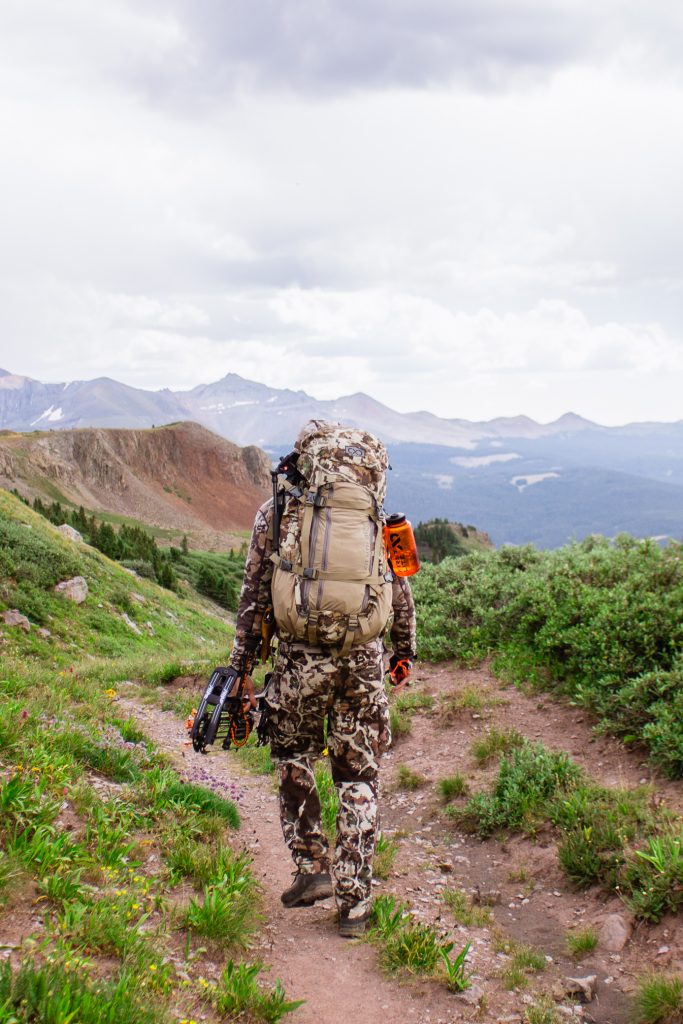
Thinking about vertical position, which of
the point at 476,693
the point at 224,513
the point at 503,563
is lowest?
the point at 224,513

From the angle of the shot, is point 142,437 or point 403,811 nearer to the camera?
point 403,811

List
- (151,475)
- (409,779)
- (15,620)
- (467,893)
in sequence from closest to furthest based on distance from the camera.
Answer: (467,893)
(409,779)
(15,620)
(151,475)

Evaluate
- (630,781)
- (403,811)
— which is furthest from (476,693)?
(630,781)

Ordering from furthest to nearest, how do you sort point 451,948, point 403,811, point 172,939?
point 403,811 < point 451,948 < point 172,939

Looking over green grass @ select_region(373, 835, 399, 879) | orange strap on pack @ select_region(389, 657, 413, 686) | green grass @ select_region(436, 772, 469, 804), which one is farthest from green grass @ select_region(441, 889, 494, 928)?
orange strap on pack @ select_region(389, 657, 413, 686)

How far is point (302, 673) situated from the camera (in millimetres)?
4461

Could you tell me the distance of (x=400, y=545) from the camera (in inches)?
185

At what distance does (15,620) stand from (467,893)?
11904 mm

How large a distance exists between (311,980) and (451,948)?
0.83 metres

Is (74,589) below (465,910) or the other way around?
below

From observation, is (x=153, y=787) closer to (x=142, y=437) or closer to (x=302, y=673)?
(x=302, y=673)

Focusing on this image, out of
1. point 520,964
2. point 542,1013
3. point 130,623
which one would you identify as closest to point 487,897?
point 520,964

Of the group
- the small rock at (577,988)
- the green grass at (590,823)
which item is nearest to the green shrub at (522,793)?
the green grass at (590,823)

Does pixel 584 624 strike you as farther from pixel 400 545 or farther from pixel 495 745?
pixel 400 545
